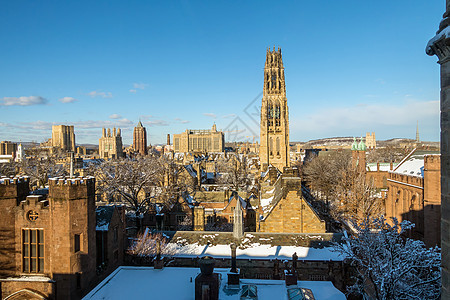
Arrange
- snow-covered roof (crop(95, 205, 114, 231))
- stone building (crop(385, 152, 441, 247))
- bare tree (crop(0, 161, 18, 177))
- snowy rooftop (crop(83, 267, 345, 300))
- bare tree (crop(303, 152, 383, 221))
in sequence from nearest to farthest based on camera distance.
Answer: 1. snowy rooftop (crop(83, 267, 345, 300))
2. snow-covered roof (crop(95, 205, 114, 231))
3. stone building (crop(385, 152, 441, 247))
4. bare tree (crop(303, 152, 383, 221))
5. bare tree (crop(0, 161, 18, 177))

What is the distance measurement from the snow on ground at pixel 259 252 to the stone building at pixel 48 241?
669 centimetres

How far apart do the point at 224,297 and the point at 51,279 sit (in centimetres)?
849

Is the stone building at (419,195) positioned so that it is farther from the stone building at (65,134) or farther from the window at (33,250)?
the stone building at (65,134)

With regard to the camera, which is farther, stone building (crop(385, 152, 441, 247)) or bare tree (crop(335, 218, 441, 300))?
stone building (crop(385, 152, 441, 247))

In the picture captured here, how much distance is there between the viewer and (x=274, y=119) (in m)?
69.6

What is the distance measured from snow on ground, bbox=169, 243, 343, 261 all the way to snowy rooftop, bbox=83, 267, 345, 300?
3471 mm

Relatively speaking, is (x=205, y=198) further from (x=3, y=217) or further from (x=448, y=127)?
(x=448, y=127)

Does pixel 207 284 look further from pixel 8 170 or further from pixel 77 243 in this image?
pixel 8 170

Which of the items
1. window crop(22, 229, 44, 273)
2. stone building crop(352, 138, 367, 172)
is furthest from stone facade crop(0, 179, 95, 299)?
stone building crop(352, 138, 367, 172)

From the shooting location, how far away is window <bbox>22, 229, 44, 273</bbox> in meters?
13.9

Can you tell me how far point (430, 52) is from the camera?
4852 millimetres

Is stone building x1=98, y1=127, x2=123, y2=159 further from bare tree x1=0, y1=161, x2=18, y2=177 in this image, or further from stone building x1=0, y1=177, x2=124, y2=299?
stone building x1=0, y1=177, x2=124, y2=299

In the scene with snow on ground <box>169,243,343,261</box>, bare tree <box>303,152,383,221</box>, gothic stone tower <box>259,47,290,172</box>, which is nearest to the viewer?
snow on ground <box>169,243,343,261</box>

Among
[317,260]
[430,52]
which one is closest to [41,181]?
[317,260]
